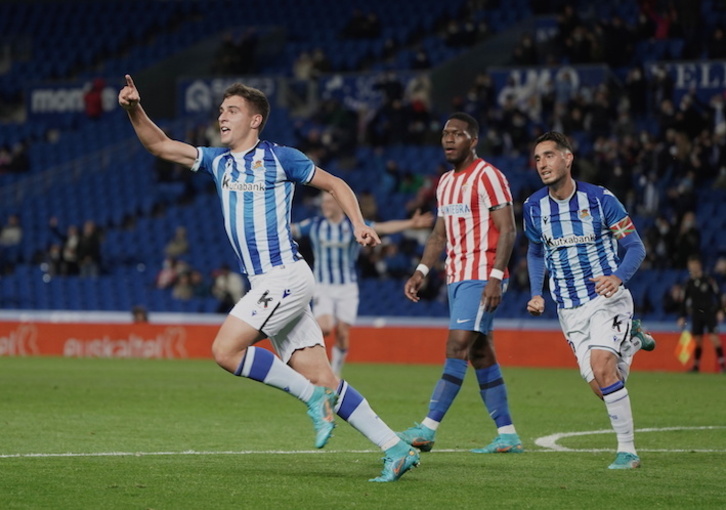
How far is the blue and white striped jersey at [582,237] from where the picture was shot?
28.9ft

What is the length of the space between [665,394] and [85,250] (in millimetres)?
15701

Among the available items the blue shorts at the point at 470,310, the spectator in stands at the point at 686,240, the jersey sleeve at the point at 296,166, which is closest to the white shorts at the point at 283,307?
the jersey sleeve at the point at 296,166

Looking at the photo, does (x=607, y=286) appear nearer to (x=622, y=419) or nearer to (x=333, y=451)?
(x=622, y=419)

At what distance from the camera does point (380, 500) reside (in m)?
6.71

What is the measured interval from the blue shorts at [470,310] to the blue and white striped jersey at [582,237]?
1.74 ft

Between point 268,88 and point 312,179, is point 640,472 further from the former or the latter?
point 268,88

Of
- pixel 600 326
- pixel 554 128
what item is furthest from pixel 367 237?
pixel 554 128

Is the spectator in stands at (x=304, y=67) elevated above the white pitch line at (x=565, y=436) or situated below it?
above

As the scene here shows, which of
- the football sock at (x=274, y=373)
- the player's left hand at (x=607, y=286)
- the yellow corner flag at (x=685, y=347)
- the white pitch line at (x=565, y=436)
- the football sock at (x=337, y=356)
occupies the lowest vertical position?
the yellow corner flag at (x=685, y=347)

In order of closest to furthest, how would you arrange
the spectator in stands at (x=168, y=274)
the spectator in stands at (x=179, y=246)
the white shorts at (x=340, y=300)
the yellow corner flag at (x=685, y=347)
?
the white shorts at (x=340, y=300), the yellow corner flag at (x=685, y=347), the spectator in stands at (x=168, y=274), the spectator in stands at (x=179, y=246)

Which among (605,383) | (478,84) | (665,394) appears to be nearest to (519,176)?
(478,84)

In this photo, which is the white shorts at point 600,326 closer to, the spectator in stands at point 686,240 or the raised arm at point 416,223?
the raised arm at point 416,223

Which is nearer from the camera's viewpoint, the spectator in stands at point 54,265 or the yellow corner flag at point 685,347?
the yellow corner flag at point 685,347

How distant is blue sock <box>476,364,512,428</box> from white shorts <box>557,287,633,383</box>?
0.85 metres
